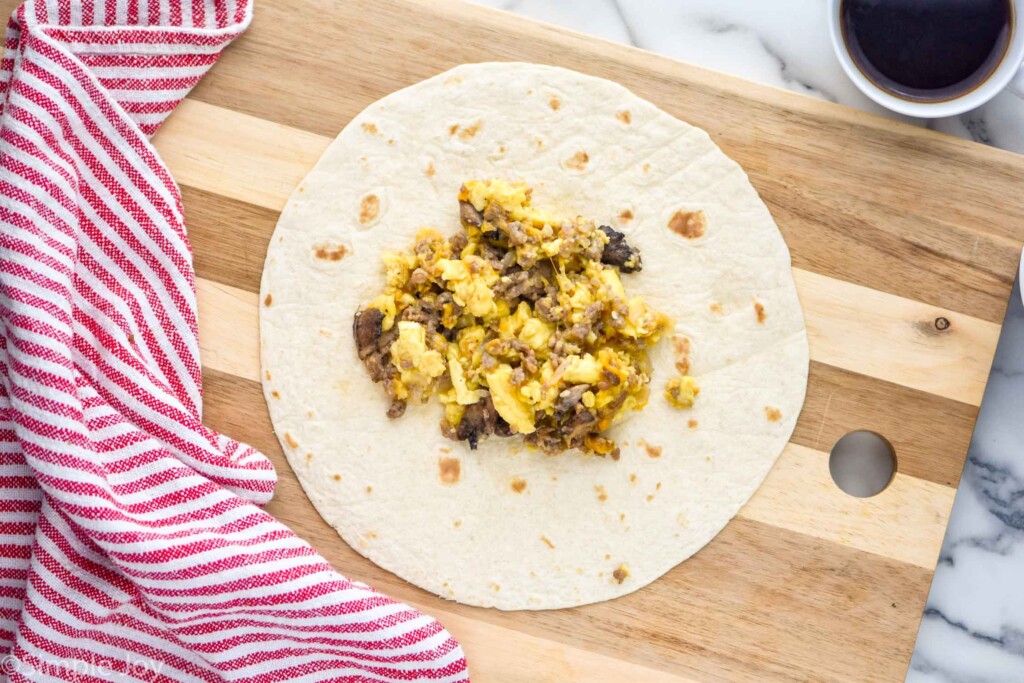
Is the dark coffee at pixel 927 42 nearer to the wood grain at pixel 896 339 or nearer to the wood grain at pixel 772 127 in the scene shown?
the wood grain at pixel 772 127

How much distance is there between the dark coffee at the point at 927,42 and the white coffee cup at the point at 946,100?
19 millimetres

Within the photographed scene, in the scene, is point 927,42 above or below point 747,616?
above

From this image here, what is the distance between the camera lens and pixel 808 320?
116 inches

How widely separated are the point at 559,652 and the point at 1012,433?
2034 millimetres

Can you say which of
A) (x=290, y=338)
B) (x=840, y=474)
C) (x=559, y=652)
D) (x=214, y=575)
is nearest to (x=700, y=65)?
(x=840, y=474)

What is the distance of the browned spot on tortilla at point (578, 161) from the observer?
9.39 feet

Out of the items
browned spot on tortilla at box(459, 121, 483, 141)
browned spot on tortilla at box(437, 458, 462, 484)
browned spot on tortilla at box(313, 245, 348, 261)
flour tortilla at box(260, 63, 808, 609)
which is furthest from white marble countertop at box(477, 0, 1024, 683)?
browned spot on tortilla at box(437, 458, 462, 484)

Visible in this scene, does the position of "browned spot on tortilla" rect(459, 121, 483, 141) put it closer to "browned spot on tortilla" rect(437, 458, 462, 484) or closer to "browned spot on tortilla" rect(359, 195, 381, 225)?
"browned spot on tortilla" rect(359, 195, 381, 225)

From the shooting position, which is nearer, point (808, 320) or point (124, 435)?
point (124, 435)

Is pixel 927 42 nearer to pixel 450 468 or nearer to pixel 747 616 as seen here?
pixel 747 616

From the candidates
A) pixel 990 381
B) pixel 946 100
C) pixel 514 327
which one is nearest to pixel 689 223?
pixel 514 327

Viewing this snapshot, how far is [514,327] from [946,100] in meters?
1.75

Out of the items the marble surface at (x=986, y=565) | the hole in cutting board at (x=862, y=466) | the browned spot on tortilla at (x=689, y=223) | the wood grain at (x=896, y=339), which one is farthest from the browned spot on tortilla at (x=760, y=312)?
the marble surface at (x=986, y=565)

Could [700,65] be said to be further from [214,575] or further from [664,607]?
[214,575]
